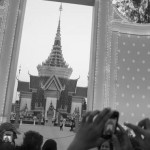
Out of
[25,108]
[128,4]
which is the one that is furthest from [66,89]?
[128,4]

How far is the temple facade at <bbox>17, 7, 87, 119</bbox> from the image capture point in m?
16.7

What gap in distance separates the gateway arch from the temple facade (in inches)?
368

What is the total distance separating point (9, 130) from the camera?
3.42m

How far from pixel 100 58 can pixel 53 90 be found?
988 centimetres

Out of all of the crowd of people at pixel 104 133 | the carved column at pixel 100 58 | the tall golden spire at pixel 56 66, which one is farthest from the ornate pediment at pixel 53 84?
the crowd of people at pixel 104 133

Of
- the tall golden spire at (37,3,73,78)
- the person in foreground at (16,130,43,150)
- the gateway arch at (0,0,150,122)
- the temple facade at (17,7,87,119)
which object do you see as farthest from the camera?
the tall golden spire at (37,3,73,78)

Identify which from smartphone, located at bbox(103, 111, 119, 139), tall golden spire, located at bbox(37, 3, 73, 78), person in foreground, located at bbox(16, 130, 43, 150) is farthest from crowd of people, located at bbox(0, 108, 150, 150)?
tall golden spire, located at bbox(37, 3, 73, 78)

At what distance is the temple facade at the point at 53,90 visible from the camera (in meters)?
16.7

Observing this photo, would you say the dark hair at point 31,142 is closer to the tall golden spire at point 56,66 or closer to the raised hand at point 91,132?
the raised hand at point 91,132

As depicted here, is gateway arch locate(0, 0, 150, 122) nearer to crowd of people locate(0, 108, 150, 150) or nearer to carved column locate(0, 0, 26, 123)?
carved column locate(0, 0, 26, 123)

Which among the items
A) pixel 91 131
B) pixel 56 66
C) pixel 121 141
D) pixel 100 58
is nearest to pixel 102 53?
pixel 100 58

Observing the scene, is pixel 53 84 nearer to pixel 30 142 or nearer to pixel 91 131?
pixel 30 142

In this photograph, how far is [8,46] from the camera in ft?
23.5

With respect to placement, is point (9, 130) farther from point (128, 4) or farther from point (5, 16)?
point (128, 4)
